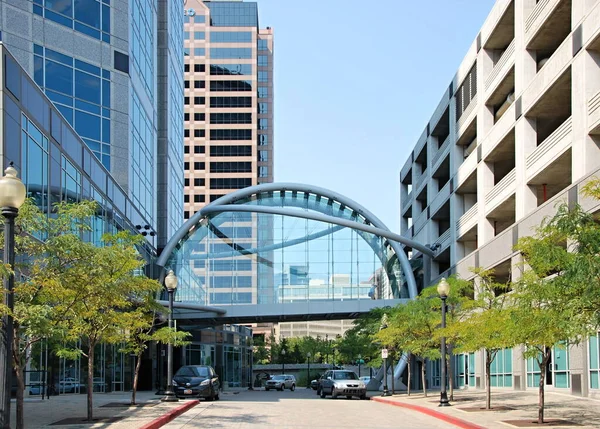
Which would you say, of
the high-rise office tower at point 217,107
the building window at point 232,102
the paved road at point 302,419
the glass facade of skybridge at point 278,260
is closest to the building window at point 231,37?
the high-rise office tower at point 217,107

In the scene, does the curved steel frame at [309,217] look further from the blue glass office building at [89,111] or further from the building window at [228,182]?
the building window at [228,182]

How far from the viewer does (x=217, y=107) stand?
5271 inches

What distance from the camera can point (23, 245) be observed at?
16.7 metres

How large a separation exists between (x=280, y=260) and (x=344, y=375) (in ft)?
63.1

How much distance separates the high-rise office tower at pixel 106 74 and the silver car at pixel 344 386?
1450cm

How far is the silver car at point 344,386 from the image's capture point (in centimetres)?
3988

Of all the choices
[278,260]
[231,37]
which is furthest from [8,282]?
[231,37]

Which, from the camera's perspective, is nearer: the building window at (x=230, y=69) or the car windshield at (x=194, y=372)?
the car windshield at (x=194, y=372)

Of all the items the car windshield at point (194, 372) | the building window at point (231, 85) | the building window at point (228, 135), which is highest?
the building window at point (231, 85)

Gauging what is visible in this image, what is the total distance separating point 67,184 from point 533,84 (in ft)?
64.4

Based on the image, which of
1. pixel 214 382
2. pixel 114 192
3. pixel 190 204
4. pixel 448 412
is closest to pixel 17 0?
pixel 114 192

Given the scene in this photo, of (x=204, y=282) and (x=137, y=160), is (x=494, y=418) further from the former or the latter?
(x=204, y=282)

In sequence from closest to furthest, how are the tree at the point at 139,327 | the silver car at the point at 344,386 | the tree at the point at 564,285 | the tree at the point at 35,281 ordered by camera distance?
the tree at the point at 564,285 → the tree at the point at 35,281 → the tree at the point at 139,327 → the silver car at the point at 344,386

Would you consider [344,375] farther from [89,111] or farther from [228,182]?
[228,182]
